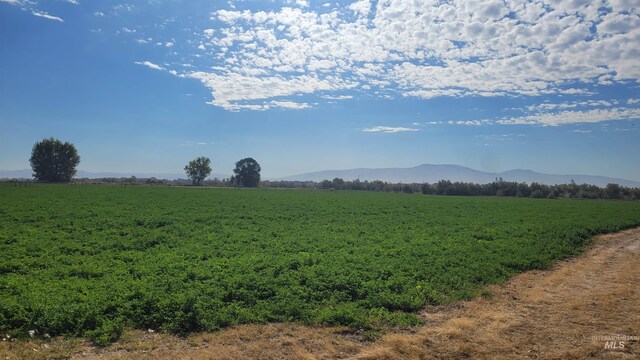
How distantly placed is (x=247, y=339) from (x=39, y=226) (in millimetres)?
22015

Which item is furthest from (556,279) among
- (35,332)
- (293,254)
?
(35,332)

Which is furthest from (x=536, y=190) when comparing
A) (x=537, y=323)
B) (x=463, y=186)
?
(x=537, y=323)

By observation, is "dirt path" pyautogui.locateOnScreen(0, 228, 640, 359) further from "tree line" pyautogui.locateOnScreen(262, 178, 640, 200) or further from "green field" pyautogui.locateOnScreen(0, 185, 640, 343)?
"tree line" pyautogui.locateOnScreen(262, 178, 640, 200)

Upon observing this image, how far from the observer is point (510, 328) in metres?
10.5

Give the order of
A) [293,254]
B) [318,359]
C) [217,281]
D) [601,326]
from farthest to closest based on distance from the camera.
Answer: [293,254]
[217,281]
[601,326]
[318,359]

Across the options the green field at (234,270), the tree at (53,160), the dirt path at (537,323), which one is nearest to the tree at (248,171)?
the tree at (53,160)

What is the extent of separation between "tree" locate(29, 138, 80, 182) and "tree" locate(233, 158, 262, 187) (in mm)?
50076

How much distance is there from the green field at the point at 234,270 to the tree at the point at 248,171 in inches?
4324

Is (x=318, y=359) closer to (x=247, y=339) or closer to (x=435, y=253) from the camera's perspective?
(x=247, y=339)

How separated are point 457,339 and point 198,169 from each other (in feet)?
477

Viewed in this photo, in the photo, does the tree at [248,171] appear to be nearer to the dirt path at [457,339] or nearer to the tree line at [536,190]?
the tree line at [536,190]

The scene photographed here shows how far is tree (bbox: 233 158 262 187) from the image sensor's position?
138625 mm

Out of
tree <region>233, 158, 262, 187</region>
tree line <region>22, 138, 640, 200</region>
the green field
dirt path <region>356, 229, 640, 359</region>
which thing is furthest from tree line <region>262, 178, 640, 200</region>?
dirt path <region>356, 229, 640, 359</region>

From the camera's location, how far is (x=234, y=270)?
15.0m
